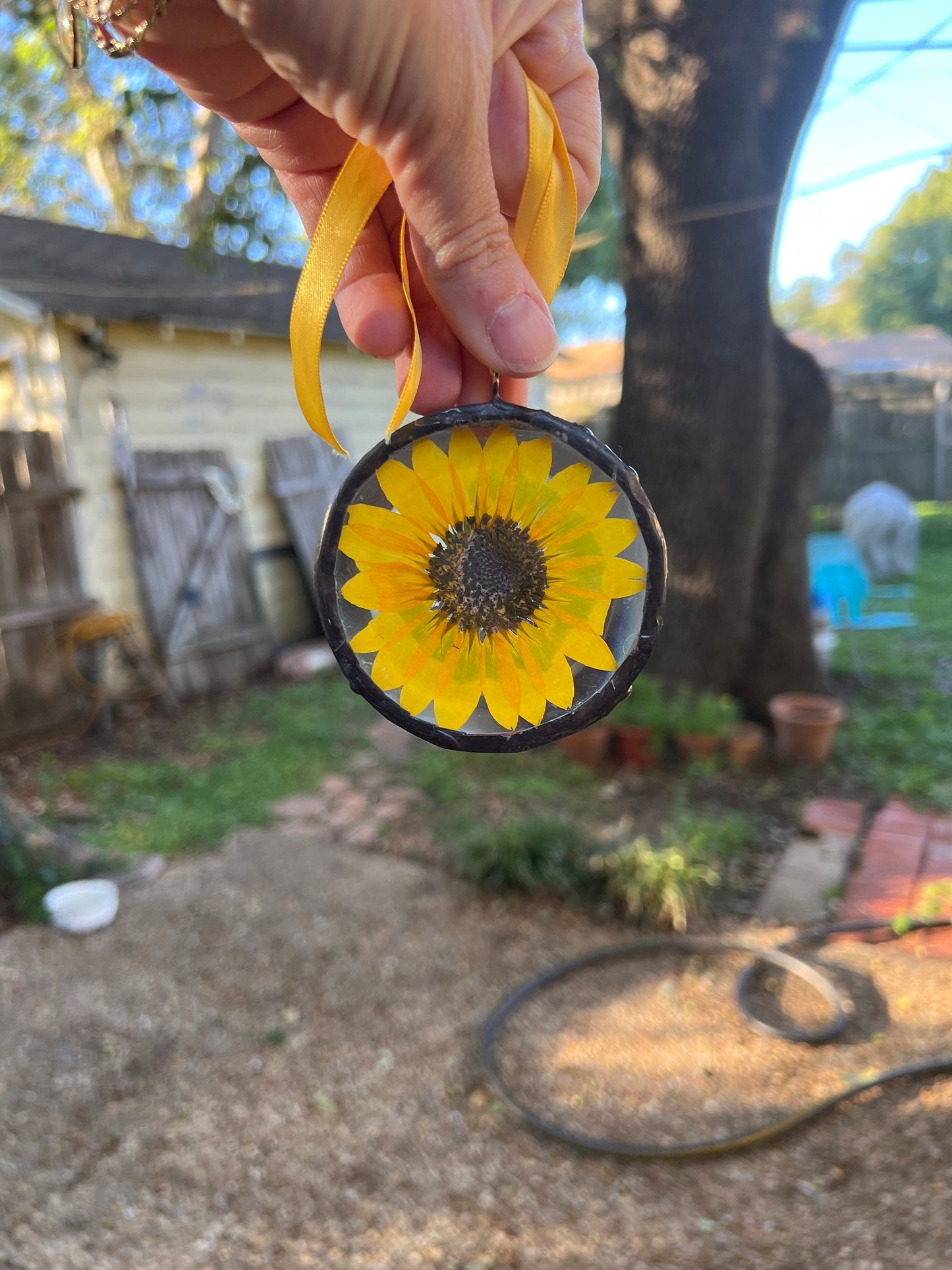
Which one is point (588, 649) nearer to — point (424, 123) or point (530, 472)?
point (530, 472)

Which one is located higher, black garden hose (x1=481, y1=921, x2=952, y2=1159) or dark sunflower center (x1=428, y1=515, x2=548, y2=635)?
dark sunflower center (x1=428, y1=515, x2=548, y2=635)

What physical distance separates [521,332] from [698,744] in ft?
14.3

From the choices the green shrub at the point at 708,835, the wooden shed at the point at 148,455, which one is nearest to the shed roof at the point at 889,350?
the wooden shed at the point at 148,455

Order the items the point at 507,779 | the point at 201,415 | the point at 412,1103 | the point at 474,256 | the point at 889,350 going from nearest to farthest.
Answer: the point at 474,256 → the point at 412,1103 → the point at 507,779 → the point at 201,415 → the point at 889,350

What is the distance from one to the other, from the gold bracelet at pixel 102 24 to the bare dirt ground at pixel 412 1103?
2418 mm

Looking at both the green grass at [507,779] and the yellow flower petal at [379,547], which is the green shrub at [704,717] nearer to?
the green grass at [507,779]

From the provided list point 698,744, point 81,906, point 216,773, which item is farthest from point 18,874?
point 698,744

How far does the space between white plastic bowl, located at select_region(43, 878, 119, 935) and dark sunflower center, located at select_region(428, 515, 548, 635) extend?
3.30 metres

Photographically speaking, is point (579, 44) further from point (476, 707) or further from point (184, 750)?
point (184, 750)

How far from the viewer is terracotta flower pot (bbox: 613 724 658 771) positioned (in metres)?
4.94

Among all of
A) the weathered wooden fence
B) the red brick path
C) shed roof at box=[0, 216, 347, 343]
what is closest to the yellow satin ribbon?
the red brick path

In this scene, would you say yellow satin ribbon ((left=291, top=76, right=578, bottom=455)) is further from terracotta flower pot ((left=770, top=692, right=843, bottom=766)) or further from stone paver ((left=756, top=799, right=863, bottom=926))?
terracotta flower pot ((left=770, top=692, right=843, bottom=766))

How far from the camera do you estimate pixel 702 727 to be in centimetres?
490

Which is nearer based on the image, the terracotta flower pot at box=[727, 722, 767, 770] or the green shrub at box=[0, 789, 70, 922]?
the green shrub at box=[0, 789, 70, 922]
